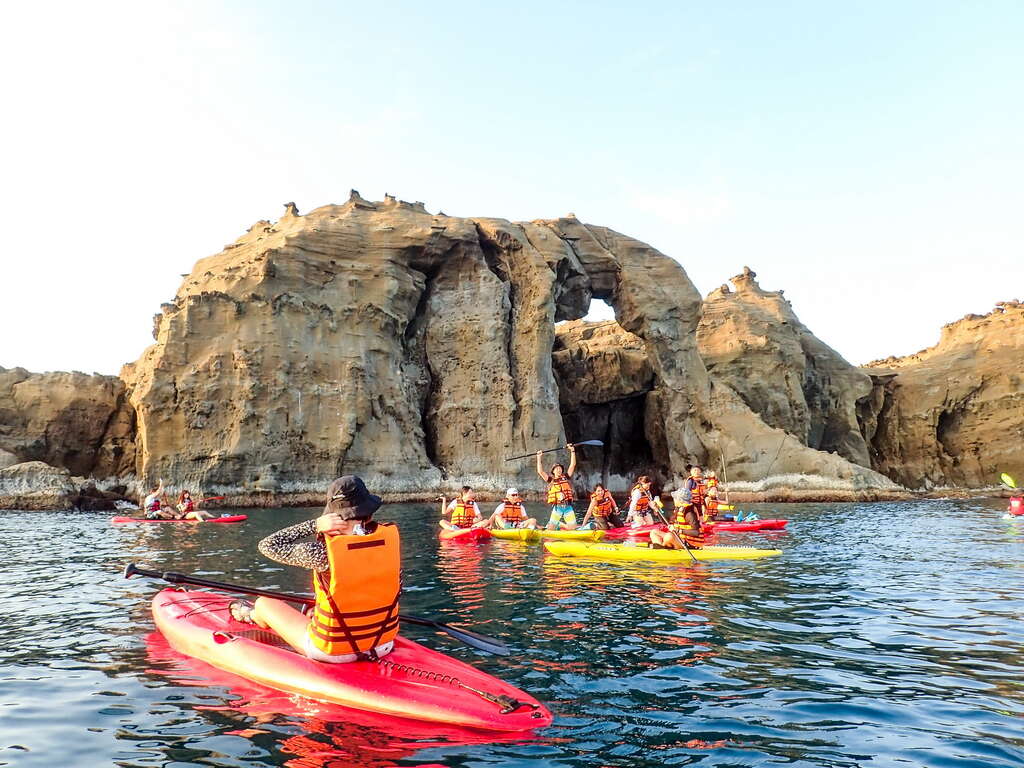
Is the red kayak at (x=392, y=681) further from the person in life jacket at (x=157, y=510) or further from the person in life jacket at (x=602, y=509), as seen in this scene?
the person in life jacket at (x=157, y=510)

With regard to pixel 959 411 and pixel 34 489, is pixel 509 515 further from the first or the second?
pixel 959 411

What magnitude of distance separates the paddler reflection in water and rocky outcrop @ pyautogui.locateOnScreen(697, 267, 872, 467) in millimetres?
47919

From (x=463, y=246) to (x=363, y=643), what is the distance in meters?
38.5

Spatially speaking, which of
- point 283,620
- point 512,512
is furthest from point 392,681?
point 512,512

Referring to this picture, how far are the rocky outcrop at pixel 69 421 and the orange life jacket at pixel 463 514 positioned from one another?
1094 inches

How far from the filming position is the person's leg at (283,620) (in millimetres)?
6840

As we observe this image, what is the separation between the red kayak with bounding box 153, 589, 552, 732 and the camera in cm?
556

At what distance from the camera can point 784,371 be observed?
2066 inches

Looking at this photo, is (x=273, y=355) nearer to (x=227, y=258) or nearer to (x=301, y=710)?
(x=227, y=258)

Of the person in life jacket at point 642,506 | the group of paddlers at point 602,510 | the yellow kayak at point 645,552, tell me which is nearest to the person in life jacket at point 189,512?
the group of paddlers at point 602,510

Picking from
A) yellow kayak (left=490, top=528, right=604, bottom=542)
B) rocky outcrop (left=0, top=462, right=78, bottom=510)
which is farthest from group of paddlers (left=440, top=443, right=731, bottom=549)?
rocky outcrop (left=0, top=462, right=78, bottom=510)

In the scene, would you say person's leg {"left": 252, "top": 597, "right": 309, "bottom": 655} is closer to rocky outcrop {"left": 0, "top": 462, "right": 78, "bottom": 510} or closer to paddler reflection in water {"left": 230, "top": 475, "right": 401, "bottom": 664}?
paddler reflection in water {"left": 230, "top": 475, "right": 401, "bottom": 664}

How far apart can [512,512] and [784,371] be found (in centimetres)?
3714

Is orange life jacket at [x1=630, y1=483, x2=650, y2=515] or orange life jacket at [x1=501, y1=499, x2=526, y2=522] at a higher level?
orange life jacket at [x1=630, y1=483, x2=650, y2=515]
